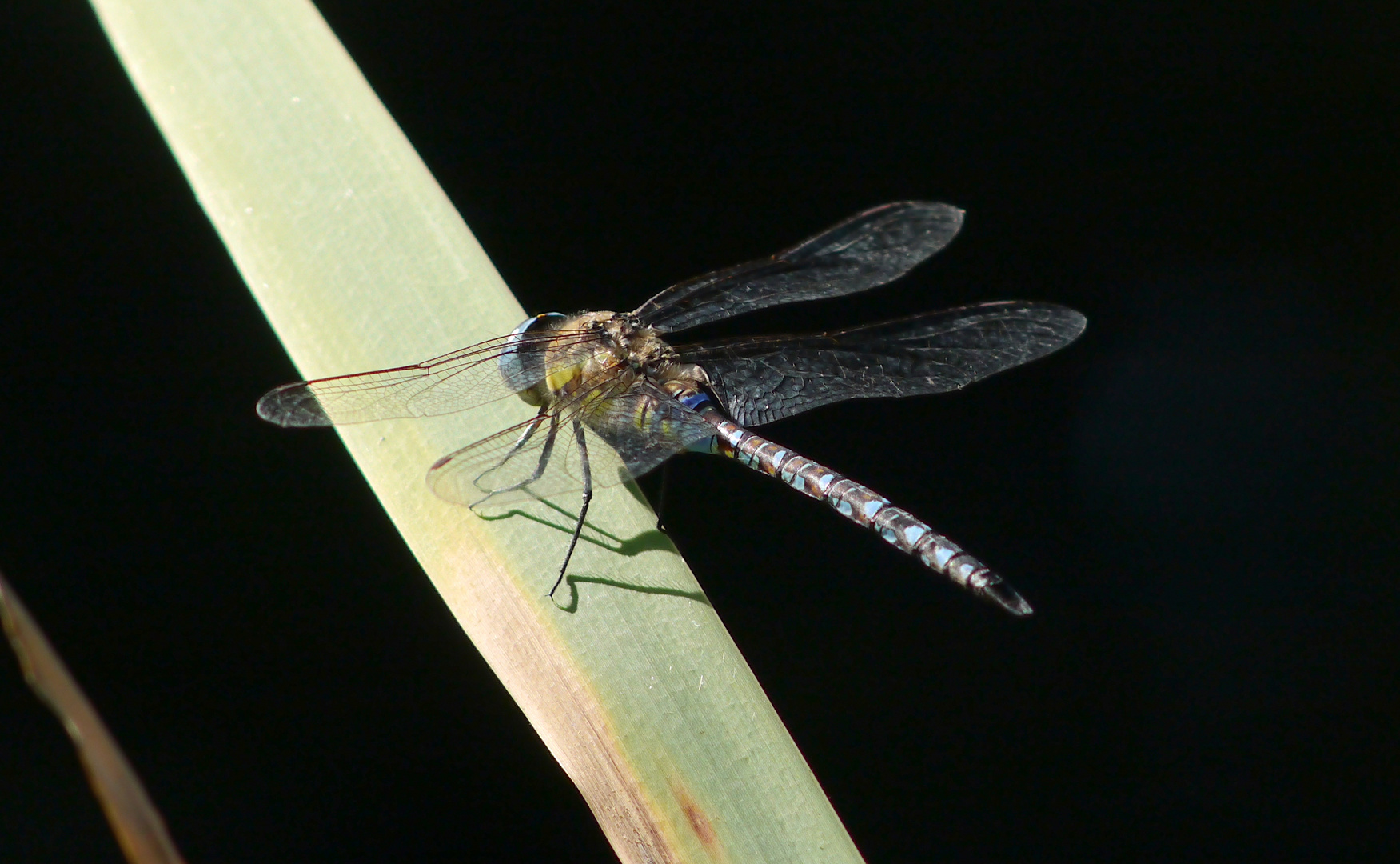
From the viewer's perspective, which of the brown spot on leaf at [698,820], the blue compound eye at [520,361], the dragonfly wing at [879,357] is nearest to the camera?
the brown spot on leaf at [698,820]

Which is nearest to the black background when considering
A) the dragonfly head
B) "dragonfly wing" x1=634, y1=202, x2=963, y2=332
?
"dragonfly wing" x1=634, y1=202, x2=963, y2=332

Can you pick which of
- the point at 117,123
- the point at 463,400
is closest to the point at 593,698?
the point at 463,400

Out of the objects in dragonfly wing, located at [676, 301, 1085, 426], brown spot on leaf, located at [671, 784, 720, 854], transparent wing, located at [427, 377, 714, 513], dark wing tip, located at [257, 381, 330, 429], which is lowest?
brown spot on leaf, located at [671, 784, 720, 854]

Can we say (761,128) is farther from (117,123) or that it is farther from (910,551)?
(117,123)

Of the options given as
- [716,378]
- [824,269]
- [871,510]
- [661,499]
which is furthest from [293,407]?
[824,269]

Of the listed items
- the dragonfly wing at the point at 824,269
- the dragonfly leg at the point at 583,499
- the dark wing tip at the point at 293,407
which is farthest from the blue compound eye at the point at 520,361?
the dragonfly wing at the point at 824,269

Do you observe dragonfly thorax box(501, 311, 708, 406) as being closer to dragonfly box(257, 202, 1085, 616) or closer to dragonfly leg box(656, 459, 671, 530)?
dragonfly box(257, 202, 1085, 616)

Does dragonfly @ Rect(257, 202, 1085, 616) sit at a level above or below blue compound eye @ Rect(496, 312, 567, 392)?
below

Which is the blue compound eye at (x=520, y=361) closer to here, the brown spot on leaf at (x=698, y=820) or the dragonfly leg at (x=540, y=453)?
the dragonfly leg at (x=540, y=453)
